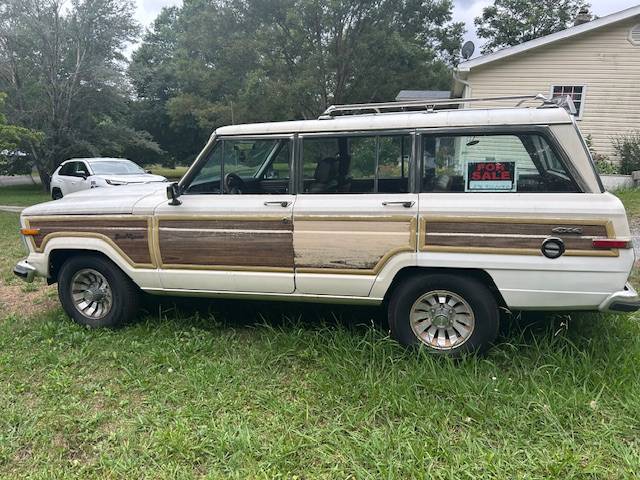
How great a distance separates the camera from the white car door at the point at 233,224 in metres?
3.88

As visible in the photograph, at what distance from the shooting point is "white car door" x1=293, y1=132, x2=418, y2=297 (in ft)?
11.8

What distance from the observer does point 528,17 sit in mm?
31766

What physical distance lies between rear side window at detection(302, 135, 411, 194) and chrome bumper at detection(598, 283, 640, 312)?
153cm

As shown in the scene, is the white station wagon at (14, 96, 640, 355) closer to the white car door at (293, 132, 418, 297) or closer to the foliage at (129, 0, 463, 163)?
the white car door at (293, 132, 418, 297)

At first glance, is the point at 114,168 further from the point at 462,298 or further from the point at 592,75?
the point at 592,75

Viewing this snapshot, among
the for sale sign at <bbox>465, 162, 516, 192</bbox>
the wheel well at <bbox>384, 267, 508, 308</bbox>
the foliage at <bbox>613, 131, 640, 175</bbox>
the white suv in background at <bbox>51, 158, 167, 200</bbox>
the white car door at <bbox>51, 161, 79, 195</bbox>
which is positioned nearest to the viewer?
the for sale sign at <bbox>465, 162, 516, 192</bbox>

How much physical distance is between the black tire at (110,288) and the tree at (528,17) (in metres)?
33.4

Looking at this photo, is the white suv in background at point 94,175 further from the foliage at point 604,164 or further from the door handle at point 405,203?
the foliage at point 604,164

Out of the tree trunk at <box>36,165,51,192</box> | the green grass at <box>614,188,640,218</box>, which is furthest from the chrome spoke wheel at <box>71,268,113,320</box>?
the tree trunk at <box>36,165,51,192</box>

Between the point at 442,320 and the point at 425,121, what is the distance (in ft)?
4.82

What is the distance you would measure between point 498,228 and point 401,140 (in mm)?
959

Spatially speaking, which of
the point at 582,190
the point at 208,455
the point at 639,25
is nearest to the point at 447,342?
the point at 582,190

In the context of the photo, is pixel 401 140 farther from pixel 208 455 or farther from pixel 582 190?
pixel 208 455

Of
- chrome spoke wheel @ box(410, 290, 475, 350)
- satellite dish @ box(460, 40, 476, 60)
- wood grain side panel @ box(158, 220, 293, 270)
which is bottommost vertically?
chrome spoke wheel @ box(410, 290, 475, 350)
